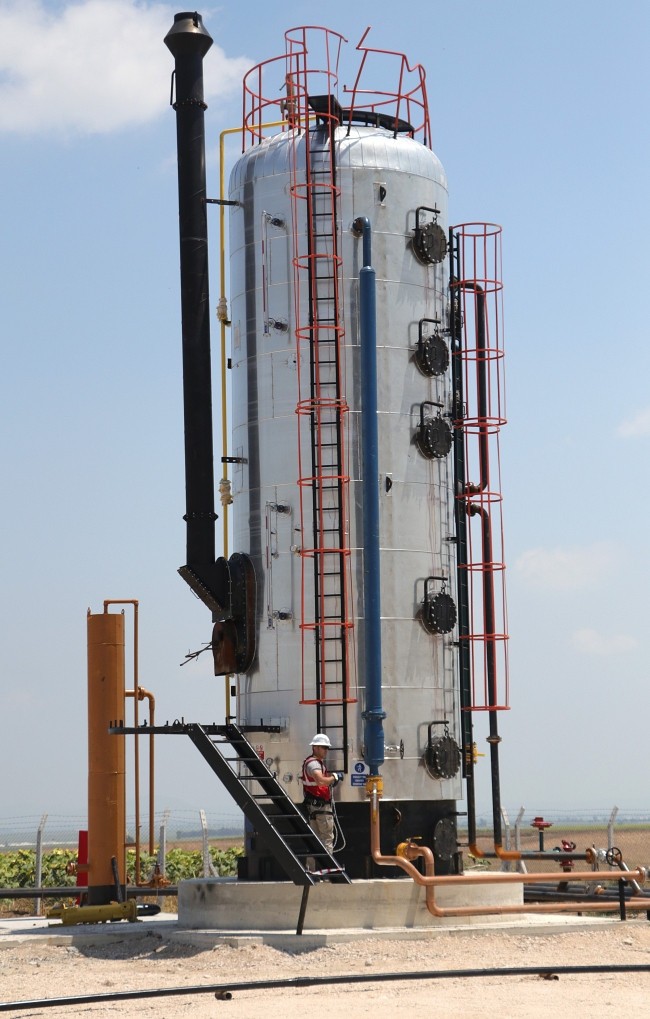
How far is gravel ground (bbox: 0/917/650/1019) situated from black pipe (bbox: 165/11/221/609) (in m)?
5.78

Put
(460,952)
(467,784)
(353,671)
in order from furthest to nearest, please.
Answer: (467,784) < (353,671) < (460,952)

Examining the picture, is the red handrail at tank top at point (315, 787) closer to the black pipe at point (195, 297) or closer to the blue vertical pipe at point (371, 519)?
the blue vertical pipe at point (371, 519)

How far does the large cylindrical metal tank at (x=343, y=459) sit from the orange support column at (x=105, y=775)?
7.15 ft

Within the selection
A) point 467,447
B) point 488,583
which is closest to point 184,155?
point 467,447

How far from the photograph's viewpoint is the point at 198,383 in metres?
23.5

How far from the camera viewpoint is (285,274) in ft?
75.9

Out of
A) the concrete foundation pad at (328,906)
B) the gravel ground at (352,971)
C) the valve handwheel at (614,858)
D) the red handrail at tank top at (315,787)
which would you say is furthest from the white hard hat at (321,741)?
the valve handwheel at (614,858)

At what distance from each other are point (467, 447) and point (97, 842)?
8404 millimetres

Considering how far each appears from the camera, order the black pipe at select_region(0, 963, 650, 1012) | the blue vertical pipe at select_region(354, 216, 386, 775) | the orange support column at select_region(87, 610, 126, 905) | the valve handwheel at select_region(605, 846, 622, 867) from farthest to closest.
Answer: the orange support column at select_region(87, 610, 126, 905) < the valve handwheel at select_region(605, 846, 622, 867) < the blue vertical pipe at select_region(354, 216, 386, 775) < the black pipe at select_region(0, 963, 650, 1012)

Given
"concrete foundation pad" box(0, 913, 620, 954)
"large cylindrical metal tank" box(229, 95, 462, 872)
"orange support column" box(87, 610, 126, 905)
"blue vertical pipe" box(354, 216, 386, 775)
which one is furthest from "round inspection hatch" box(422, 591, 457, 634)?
"orange support column" box(87, 610, 126, 905)

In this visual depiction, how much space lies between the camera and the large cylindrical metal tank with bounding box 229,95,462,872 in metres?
22.1

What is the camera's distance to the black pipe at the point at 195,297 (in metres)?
23.2

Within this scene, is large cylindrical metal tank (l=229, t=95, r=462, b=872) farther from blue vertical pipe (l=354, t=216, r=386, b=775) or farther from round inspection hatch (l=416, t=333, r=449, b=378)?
blue vertical pipe (l=354, t=216, r=386, b=775)

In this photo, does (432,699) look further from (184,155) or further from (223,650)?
(184,155)
